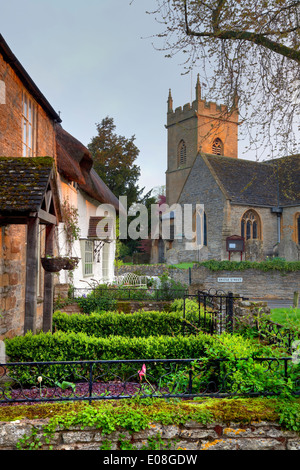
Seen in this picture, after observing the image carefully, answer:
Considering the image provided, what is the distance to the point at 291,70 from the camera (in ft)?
22.6

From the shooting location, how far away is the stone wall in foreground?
3.58 metres

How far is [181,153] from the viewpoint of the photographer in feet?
152

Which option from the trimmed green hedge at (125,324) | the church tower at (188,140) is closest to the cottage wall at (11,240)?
the trimmed green hedge at (125,324)

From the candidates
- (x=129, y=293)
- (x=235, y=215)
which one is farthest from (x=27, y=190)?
(x=235, y=215)

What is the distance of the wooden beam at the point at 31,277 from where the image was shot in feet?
22.2

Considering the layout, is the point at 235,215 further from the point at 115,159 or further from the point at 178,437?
the point at 178,437

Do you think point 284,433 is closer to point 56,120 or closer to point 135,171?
point 56,120

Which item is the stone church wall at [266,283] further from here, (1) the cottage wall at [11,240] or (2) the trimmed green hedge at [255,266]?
(1) the cottage wall at [11,240]

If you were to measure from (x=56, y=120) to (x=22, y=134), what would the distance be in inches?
126

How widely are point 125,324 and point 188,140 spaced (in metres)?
38.3

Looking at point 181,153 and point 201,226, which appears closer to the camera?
point 201,226

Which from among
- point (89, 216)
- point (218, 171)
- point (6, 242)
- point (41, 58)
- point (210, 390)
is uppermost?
point (218, 171)

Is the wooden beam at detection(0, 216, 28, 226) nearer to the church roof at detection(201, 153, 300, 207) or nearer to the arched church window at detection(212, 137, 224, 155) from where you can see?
the church roof at detection(201, 153, 300, 207)
